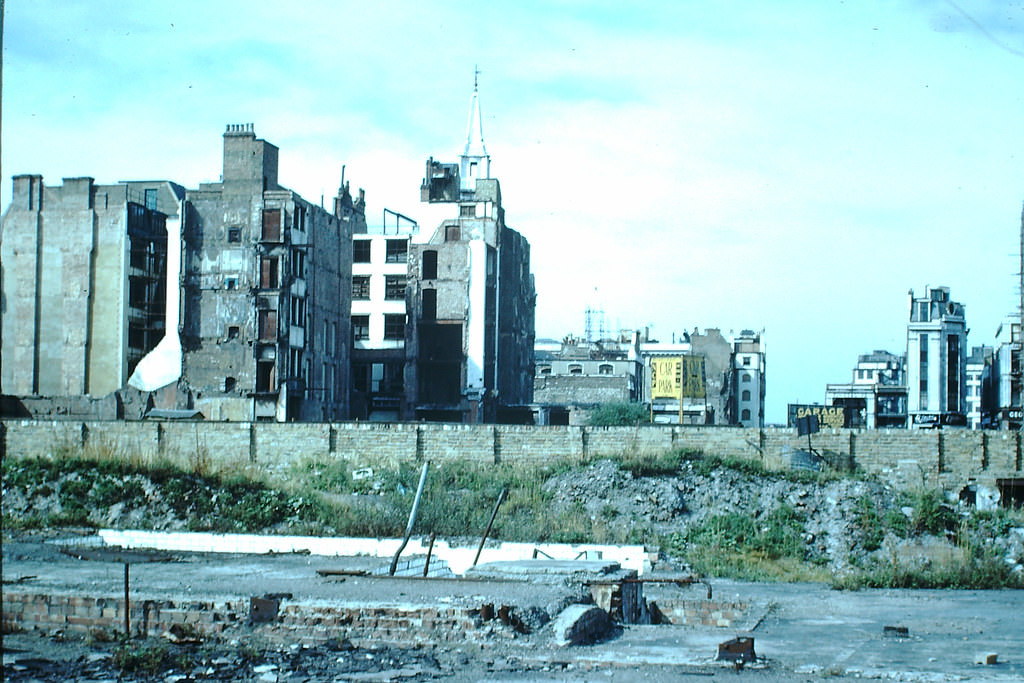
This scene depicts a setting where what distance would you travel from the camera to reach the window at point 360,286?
182ft

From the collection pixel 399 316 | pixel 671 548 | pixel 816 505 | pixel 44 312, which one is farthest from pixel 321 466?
pixel 399 316

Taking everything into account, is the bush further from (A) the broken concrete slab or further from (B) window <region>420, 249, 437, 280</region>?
(A) the broken concrete slab

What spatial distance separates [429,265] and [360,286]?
370cm

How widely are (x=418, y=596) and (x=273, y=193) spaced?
103ft

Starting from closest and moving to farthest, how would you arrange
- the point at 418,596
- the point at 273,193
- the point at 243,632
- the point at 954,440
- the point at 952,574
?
1. the point at 243,632
2. the point at 418,596
3. the point at 952,574
4. the point at 954,440
5. the point at 273,193

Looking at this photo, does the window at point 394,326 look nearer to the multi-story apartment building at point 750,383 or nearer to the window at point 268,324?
the window at point 268,324

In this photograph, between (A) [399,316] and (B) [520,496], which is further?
(A) [399,316]

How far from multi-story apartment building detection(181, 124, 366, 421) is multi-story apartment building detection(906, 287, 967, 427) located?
32.1 metres

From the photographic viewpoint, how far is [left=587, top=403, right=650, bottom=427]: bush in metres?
59.5

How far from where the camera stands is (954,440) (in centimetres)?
3303

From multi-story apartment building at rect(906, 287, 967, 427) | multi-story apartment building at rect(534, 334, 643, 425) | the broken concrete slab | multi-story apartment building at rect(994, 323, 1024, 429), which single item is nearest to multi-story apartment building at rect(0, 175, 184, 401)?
multi-story apartment building at rect(534, 334, 643, 425)

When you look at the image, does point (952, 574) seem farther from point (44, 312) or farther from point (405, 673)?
point (44, 312)

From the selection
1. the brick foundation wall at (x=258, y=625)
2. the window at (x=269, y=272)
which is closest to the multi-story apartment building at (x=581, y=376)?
the window at (x=269, y=272)

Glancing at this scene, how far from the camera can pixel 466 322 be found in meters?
53.8
